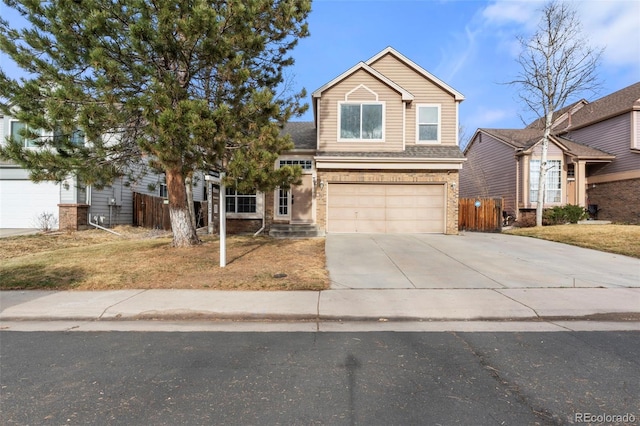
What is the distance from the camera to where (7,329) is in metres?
5.35

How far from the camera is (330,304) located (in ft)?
20.8

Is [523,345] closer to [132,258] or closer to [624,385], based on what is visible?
[624,385]

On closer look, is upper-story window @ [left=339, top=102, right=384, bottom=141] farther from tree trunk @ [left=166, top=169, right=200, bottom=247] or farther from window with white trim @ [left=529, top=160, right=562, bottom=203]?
window with white trim @ [left=529, top=160, right=562, bottom=203]

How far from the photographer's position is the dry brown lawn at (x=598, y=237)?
11.8 meters

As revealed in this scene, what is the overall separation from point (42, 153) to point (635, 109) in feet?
83.2

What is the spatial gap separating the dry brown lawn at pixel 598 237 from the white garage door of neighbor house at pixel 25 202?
21.1 m

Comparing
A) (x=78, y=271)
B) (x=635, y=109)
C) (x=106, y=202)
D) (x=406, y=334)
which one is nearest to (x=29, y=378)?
(x=406, y=334)

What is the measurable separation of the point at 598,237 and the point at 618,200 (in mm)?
8546

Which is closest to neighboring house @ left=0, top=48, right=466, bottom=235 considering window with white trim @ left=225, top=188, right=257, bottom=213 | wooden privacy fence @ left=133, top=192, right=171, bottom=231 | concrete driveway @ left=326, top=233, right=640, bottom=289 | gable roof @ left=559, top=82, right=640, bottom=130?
window with white trim @ left=225, top=188, right=257, bottom=213

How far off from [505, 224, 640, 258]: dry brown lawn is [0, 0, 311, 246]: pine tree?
34.1 feet

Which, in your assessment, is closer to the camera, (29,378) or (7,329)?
(29,378)

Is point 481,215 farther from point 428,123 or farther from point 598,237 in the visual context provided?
point 428,123

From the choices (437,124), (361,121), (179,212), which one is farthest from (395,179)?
(179,212)

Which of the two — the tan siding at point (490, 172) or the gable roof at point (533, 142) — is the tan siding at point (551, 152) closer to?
the gable roof at point (533, 142)
